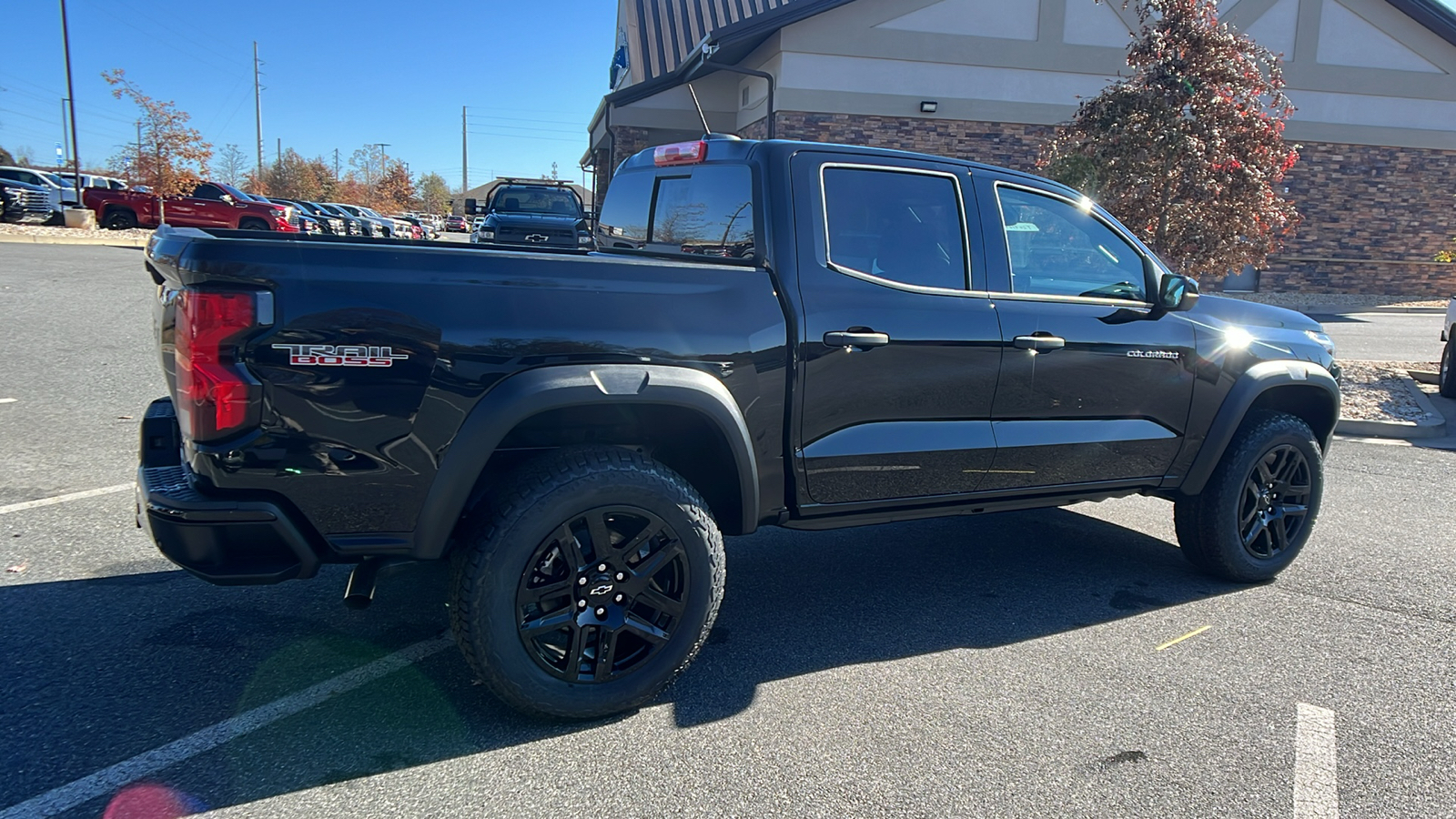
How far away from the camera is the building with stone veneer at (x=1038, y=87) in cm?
1798

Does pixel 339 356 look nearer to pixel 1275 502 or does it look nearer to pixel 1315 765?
pixel 1315 765

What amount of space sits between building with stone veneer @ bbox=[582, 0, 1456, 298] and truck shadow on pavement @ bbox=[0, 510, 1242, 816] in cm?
1314

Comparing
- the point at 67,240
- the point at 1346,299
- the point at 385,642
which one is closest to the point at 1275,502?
the point at 385,642

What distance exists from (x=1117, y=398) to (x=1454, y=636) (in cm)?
174

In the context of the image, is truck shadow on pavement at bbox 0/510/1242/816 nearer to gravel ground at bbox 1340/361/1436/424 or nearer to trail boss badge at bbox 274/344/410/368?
trail boss badge at bbox 274/344/410/368

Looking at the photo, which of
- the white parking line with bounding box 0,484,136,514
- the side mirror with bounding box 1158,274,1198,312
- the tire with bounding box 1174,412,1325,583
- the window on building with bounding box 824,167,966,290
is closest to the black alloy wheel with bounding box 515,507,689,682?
the window on building with bounding box 824,167,966,290

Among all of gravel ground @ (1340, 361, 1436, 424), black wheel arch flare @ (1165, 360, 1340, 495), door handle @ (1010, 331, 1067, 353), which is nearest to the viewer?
door handle @ (1010, 331, 1067, 353)

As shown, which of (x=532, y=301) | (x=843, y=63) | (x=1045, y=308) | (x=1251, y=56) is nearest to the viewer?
(x=532, y=301)

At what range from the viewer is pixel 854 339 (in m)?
3.39

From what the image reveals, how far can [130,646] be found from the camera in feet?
11.2

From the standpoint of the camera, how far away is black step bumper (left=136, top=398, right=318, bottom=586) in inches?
102

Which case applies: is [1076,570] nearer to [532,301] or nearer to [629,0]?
[532,301]

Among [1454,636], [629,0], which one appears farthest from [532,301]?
[629,0]

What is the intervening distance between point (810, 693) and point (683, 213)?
2028 mm
